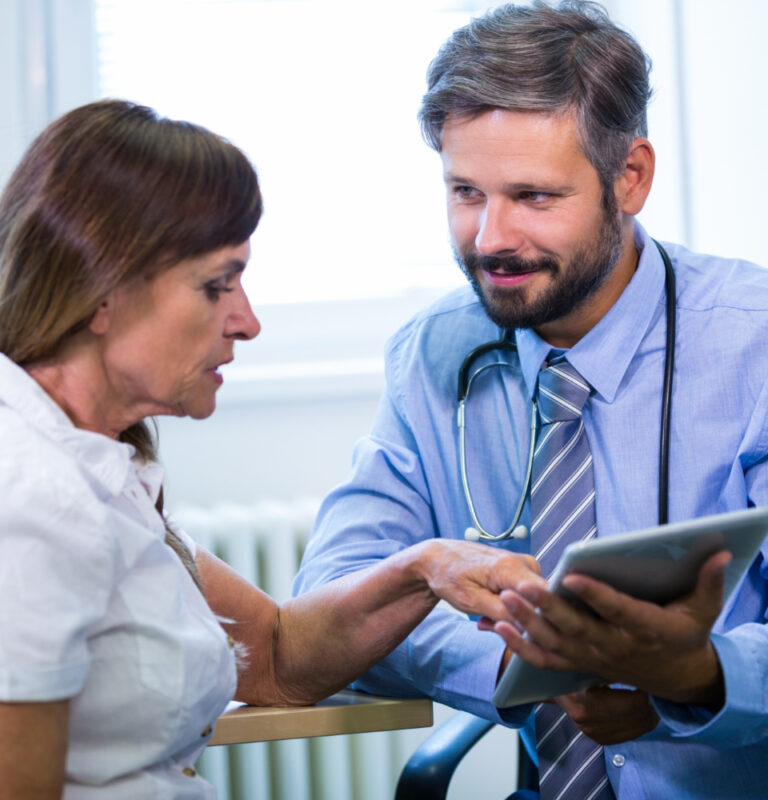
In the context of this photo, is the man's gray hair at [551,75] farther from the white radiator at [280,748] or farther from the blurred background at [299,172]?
the white radiator at [280,748]

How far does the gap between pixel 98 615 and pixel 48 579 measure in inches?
2.3

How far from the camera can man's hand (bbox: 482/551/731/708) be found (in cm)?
90

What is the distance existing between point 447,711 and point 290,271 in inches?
39.0

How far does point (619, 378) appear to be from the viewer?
130cm

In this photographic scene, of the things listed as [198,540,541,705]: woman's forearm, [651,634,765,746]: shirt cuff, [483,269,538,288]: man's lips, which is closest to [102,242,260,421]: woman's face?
[198,540,541,705]: woman's forearm

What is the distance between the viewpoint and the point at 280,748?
2010 millimetres

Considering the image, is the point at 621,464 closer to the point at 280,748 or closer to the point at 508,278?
the point at 508,278

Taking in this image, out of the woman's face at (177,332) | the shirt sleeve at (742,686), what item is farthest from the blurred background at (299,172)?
the woman's face at (177,332)

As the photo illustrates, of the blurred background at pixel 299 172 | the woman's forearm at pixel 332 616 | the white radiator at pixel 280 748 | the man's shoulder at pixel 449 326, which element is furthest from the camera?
the blurred background at pixel 299 172

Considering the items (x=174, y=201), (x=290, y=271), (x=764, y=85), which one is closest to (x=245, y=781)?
(x=290, y=271)

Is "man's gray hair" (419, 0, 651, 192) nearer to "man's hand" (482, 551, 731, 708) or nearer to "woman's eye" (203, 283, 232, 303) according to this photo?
"woman's eye" (203, 283, 232, 303)

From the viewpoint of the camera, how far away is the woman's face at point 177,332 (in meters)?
0.93

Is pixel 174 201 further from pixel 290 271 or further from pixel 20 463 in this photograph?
pixel 290 271

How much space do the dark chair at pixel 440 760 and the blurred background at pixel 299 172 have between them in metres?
0.79
